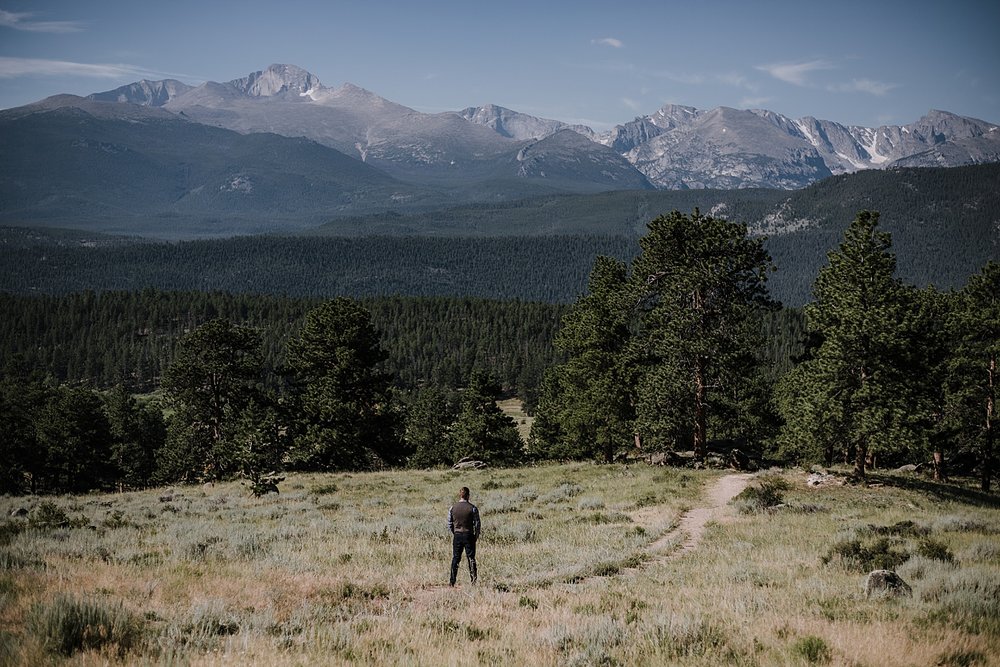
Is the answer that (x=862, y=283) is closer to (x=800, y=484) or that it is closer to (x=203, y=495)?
(x=800, y=484)

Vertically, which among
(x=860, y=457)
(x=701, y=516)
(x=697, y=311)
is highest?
(x=697, y=311)

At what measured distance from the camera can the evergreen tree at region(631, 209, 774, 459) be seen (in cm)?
3219

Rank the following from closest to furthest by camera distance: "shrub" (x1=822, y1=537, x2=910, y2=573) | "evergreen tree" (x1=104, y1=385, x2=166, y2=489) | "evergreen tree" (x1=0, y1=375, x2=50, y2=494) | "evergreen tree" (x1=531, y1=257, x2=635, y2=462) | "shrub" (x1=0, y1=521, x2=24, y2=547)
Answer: "shrub" (x1=822, y1=537, x2=910, y2=573) < "shrub" (x1=0, y1=521, x2=24, y2=547) < "evergreen tree" (x1=531, y1=257, x2=635, y2=462) < "evergreen tree" (x1=0, y1=375, x2=50, y2=494) < "evergreen tree" (x1=104, y1=385, x2=166, y2=489)

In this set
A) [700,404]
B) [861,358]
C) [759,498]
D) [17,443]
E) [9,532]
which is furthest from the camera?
[17,443]

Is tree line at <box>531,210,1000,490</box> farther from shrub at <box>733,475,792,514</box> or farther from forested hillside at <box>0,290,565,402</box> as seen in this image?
forested hillside at <box>0,290,565,402</box>

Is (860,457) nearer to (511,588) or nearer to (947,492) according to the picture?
(947,492)

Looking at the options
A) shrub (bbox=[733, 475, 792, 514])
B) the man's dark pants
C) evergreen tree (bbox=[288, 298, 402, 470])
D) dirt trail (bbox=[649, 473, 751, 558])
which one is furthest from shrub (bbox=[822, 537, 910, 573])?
evergreen tree (bbox=[288, 298, 402, 470])

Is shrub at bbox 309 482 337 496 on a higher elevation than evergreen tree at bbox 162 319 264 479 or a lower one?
lower

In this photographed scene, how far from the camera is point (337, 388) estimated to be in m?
42.6

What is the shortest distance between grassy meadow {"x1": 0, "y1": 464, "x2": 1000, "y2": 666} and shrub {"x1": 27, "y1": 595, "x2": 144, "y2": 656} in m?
0.03

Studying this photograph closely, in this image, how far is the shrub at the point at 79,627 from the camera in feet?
27.5

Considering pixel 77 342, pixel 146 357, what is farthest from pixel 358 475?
pixel 77 342

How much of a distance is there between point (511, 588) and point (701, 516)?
1179cm

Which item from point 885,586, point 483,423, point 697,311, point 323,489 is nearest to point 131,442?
point 483,423
